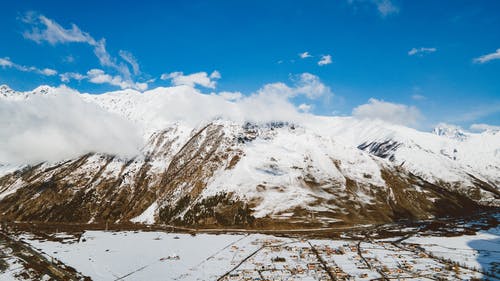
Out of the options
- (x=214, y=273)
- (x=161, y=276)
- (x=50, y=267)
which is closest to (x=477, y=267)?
(x=214, y=273)

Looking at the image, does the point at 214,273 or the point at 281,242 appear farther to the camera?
Result: the point at 281,242

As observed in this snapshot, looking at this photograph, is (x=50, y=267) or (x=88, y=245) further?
(x=88, y=245)

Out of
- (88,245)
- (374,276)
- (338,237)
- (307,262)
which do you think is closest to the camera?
(374,276)

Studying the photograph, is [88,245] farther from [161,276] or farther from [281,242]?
[281,242]

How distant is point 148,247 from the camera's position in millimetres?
144250

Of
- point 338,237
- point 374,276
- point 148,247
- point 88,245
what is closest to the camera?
point 374,276

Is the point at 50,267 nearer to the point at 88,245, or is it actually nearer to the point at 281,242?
the point at 88,245

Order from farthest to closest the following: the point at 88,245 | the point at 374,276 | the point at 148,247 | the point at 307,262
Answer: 1. the point at 88,245
2. the point at 148,247
3. the point at 307,262
4. the point at 374,276

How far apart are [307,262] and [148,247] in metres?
70.2

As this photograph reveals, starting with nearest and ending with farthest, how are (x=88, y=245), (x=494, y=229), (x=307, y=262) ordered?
(x=307, y=262)
(x=88, y=245)
(x=494, y=229)

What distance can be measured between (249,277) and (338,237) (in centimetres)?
9596

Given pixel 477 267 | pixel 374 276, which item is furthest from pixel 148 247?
pixel 477 267

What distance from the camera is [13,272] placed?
106 metres

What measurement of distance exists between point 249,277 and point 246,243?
6203 cm
